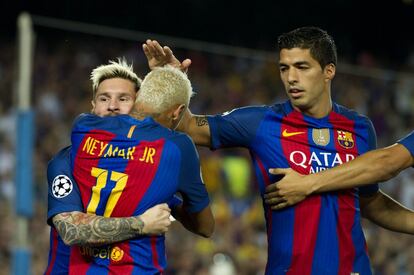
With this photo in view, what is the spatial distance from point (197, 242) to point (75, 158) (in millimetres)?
5616

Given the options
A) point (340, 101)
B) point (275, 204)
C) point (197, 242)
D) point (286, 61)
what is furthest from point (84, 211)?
point (340, 101)

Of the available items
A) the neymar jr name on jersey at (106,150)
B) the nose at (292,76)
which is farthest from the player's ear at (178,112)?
the nose at (292,76)

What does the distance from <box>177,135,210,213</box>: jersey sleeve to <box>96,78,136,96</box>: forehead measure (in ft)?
1.68

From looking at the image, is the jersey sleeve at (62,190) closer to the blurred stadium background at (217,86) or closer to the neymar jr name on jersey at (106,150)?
the neymar jr name on jersey at (106,150)

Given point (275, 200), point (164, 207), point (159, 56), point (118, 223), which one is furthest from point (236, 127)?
point (118, 223)

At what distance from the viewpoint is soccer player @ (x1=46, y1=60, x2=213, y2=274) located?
4.05 meters

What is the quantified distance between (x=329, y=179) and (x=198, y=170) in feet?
2.28

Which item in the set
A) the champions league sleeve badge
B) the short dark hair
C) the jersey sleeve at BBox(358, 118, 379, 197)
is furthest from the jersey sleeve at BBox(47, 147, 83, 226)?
the jersey sleeve at BBox(358, 118, 379, 197)

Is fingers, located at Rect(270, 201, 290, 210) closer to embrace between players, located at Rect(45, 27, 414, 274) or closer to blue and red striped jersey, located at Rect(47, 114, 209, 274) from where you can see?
embrace between players, located at Rect(45, 27, 414, 274)

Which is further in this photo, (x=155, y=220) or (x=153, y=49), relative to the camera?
(x=153, y=49)

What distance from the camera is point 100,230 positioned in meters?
4.05

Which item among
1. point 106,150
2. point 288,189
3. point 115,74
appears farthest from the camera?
point 115,74

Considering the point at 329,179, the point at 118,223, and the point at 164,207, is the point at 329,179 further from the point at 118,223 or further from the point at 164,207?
the point at 118,223

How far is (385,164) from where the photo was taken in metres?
4.65
